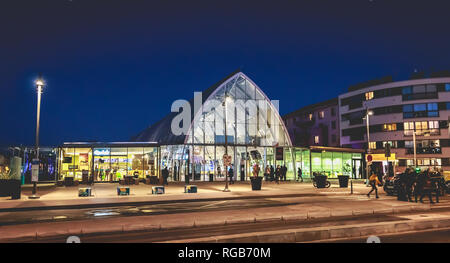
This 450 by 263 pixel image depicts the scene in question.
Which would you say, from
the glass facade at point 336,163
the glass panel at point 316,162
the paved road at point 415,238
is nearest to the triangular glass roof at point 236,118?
the glass panel at point 316,162

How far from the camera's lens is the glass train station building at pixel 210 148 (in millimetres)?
36688

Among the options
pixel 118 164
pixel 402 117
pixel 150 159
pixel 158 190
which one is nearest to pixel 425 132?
pixel 402 117

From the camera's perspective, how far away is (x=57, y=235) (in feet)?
30.3

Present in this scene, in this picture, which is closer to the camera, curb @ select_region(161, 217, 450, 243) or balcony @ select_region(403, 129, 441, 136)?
curb @ select_region(161, 217, 450, 243)

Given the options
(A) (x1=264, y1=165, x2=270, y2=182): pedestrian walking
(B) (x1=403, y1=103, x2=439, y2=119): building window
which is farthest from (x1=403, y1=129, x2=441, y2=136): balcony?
(A) (x1=264, y1=165, x2=270, y2=182): pedestrian walking

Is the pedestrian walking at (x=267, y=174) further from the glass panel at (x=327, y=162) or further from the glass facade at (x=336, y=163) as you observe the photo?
the glass panel at (x=327, y=162)

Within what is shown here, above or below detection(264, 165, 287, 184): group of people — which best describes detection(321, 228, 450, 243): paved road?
below

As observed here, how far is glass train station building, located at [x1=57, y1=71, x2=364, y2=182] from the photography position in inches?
1444

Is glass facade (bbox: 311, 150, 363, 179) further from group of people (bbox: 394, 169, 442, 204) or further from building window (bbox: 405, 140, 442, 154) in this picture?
group of people (bbox: 394, 169, 442, 204)

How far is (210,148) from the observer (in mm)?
38781

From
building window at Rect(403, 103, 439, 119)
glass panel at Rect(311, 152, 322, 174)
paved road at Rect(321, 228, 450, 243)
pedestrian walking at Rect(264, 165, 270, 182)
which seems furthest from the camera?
building window at Rect(403, 103, 439, 119)

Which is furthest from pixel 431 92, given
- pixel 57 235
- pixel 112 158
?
pixel 57 235

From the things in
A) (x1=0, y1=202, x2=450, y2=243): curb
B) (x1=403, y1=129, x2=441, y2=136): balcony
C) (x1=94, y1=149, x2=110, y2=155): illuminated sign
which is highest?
(x1=403, y1=129, x2=441, y2=136): balcony
